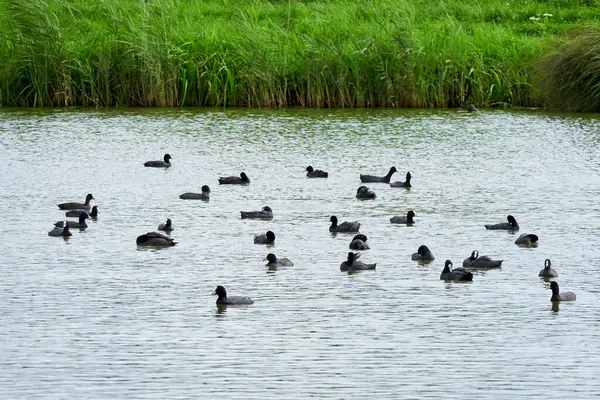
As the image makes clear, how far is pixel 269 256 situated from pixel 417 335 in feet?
10.2

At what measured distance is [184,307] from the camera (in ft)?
42.6

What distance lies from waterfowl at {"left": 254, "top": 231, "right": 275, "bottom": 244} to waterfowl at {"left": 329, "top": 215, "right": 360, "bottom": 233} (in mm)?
1093

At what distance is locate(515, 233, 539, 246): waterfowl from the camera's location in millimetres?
16109

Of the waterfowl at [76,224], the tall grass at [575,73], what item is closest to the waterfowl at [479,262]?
the waterfowl at [76,224]

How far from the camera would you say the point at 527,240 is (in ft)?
52.9

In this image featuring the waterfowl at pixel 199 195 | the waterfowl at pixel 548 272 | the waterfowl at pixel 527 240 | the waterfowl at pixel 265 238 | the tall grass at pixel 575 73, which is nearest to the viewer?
the waterfowl at pixel 548 272

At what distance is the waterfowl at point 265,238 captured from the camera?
16.0 meters

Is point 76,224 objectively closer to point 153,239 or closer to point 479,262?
point 153,239

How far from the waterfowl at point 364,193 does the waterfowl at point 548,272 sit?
5.74m

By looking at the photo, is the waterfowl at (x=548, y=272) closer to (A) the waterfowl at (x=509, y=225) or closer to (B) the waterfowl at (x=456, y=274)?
(B) the waterfowl at (x=456, y=274)

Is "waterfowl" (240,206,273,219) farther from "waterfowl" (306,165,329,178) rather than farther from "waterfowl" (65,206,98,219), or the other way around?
"waterfowl" (306,165,329,178)

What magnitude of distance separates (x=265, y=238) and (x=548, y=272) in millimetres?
3621

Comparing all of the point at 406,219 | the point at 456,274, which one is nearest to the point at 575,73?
the point at 406,219

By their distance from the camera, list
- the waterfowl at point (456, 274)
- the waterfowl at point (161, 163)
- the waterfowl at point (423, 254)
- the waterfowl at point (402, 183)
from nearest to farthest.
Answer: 1. the waterfowl at point (456, 274)
2. the waterfowl at point (423, 254)
3. the waterfowl at point (402, 183)
4. the waterfowl at point (161, 163)
